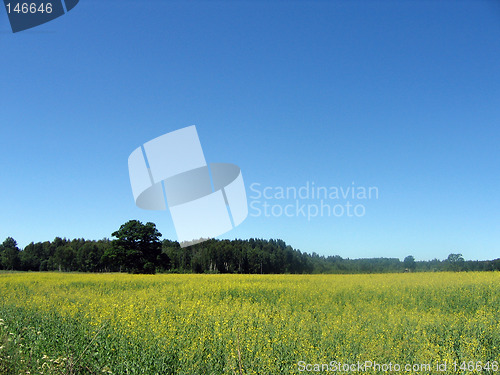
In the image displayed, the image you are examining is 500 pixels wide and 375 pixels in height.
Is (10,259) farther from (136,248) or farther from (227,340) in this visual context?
(227,340)

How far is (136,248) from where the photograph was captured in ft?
150

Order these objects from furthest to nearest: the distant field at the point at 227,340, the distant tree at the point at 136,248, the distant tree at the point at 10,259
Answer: the distant tree at the point at 10,259, the distant tree at the point at 136,248, the distant field at the point at 227,340

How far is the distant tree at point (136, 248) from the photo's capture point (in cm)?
4444

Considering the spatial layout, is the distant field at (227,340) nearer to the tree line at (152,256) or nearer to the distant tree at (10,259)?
the tree line at (152,256)

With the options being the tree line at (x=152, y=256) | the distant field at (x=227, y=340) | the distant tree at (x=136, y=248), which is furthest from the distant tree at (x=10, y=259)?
the distant field at (x=227, y=340)

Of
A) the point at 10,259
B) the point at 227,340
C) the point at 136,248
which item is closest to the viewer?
the point at 227,340

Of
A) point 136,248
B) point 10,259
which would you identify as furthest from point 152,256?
point 10,259

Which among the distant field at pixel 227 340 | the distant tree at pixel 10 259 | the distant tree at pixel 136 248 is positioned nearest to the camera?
the distant field at pixel 227 340

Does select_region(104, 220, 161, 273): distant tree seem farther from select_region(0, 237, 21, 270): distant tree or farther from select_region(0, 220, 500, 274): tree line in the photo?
select_region(0, 237, 21, 270): distant tree

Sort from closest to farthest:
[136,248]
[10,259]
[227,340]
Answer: [227,340] < [136,248] < [10,259]

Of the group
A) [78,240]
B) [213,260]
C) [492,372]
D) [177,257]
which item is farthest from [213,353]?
[78,240]

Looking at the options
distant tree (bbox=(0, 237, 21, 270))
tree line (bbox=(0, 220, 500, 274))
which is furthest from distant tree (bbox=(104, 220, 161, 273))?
distant tree (bbox=(0, 237, 21, 270))

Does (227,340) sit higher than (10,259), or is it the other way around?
(227,340)

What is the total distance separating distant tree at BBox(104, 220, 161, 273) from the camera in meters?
44.4
